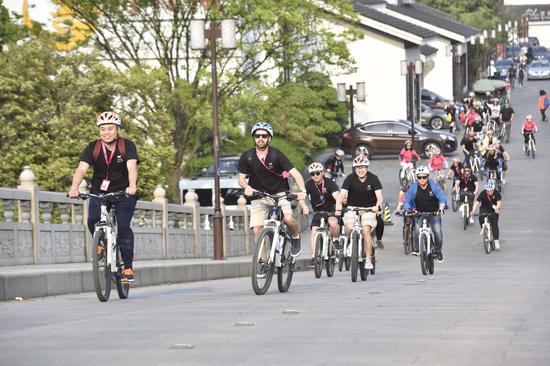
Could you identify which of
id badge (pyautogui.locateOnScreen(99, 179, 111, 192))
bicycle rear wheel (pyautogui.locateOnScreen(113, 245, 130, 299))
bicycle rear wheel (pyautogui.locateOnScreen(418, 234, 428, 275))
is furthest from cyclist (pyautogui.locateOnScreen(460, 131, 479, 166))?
id badge (pyautogui.locateOnScreen(99, 179, 111, 192))

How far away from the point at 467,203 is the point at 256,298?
26248mm

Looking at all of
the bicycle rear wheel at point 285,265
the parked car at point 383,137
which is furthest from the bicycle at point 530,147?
the bicycle rear wheel at point 285,265

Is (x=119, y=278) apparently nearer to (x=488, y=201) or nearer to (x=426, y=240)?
(x=426, y=240)

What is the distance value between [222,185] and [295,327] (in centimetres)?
2989

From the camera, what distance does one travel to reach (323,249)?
20781 mm

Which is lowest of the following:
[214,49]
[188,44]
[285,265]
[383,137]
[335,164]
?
[285,265]

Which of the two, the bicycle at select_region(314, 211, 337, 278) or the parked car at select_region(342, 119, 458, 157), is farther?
the parked car at select_region(342, 119, 458, 157)

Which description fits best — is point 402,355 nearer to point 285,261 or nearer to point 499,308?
point 499,308

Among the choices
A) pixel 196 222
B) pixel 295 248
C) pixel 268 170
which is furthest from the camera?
pixel 196 222

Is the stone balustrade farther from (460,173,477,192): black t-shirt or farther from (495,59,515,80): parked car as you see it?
(495,59,515,80): parked car

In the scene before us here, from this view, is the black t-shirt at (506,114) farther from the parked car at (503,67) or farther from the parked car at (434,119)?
the parked car at (503,67)

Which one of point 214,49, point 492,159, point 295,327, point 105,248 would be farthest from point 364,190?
point 492,159

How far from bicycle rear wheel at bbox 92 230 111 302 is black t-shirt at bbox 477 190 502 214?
21.1 metres

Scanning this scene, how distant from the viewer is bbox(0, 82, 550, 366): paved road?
336 inches
